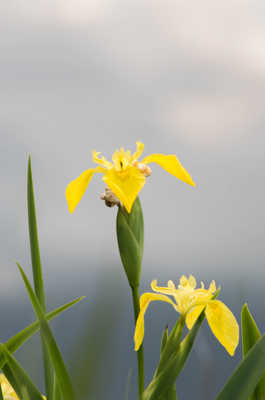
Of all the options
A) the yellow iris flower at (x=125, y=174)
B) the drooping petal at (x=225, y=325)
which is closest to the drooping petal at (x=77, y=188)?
the yellow iris flower at (x=125, y=174)

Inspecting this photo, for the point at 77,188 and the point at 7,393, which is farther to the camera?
the point at 7,393

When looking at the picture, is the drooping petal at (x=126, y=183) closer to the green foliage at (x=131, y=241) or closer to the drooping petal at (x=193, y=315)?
the green foliage at (x=131, y=241)

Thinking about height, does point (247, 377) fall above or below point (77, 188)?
below

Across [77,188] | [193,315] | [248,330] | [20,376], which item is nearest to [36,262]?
[77,188]

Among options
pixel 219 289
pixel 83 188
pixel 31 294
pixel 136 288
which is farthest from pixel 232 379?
pixel 83 188

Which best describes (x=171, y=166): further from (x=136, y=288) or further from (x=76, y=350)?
(x=76, y=350)

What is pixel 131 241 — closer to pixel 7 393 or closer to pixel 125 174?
pixel 125 174
